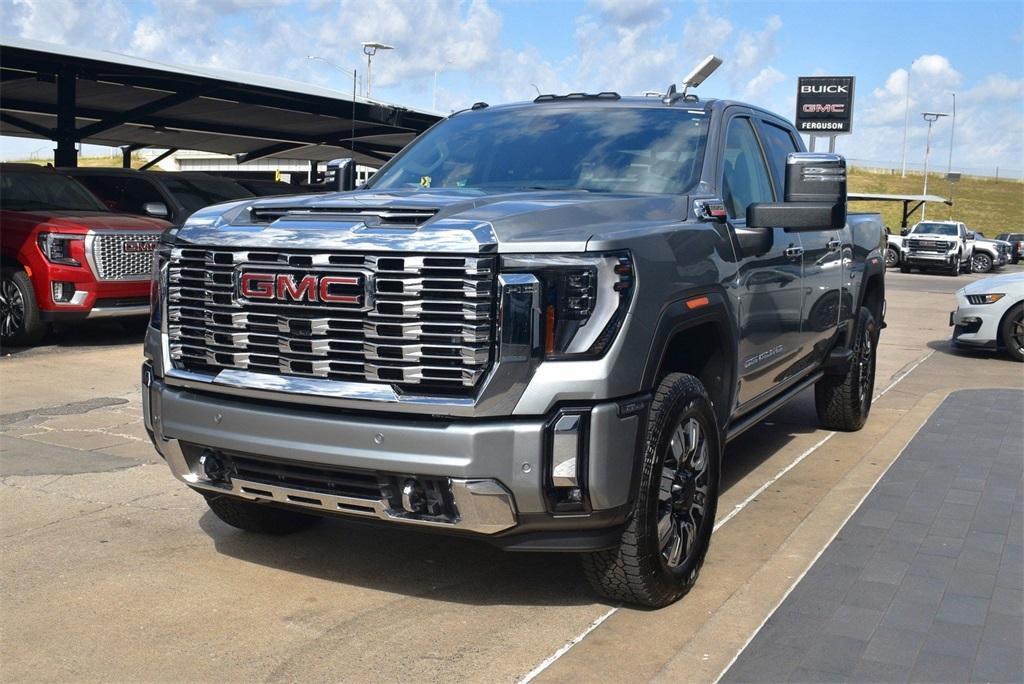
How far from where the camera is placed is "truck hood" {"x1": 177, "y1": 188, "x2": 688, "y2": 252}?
373 centimetres

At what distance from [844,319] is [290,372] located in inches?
170

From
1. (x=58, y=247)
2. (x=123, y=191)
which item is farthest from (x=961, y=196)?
(x=58, y=247)

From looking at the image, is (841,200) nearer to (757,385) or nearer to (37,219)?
(757,385)

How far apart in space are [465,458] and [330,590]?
1.15m

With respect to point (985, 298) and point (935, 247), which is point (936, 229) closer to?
point (935, 247)

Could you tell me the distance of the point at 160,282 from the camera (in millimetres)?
4410

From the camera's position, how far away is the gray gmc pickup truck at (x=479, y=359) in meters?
3.68

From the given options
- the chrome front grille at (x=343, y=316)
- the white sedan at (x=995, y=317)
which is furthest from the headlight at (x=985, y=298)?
the chrome front grille at (x=343, y=316)

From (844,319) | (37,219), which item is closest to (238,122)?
(37,219)

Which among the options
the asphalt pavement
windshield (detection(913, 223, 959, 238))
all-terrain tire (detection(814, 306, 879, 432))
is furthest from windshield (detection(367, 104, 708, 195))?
windshield (detection(913, 223, 959, 238))

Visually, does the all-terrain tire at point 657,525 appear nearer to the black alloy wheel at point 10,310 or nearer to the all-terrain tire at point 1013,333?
the black alloy wheel at point 10,310

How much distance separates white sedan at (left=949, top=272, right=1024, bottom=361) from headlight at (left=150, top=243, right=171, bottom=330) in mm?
10699

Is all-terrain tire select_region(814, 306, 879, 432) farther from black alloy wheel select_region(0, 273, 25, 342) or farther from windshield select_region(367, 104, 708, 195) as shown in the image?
black alloy wheel select_region(0, 273, 25, 342)

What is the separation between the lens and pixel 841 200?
5.14 m
